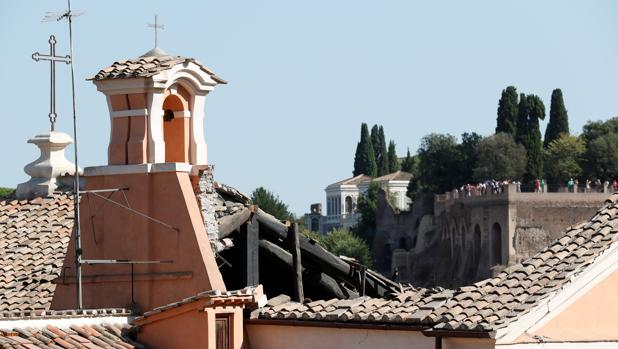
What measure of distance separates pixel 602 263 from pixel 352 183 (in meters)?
140

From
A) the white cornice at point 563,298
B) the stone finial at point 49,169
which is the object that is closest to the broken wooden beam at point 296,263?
the white cornice at point 563,298

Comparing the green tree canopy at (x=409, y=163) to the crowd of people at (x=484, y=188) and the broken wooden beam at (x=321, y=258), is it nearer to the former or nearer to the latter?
the crowd of people at (x=484, y=188)

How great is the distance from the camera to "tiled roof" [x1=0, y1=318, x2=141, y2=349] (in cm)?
1241

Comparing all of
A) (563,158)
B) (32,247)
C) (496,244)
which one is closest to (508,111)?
(563,158)

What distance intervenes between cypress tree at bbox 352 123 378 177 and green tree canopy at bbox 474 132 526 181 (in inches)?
981

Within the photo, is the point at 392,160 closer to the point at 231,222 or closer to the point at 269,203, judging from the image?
the point at 269,203

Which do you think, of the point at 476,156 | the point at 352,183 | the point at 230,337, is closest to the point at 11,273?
the point at 230,337

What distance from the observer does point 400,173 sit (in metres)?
138

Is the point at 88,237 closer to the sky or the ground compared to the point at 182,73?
closer to the ground

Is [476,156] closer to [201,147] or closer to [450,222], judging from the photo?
[450,222]

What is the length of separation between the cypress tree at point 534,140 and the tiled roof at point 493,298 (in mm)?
92053

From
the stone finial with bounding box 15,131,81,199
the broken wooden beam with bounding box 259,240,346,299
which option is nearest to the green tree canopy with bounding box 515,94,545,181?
the stone finial with bounding box 15,131,81,199

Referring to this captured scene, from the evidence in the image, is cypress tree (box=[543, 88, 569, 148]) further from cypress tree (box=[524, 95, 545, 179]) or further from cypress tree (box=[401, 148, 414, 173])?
cypress tree (box=[401, 148, 414, 173])

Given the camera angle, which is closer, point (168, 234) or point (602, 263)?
point (602, 263)
